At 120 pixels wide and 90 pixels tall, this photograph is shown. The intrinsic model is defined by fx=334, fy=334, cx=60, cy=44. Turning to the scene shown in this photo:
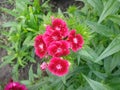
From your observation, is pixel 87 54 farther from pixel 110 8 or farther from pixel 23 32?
pixel 23 32

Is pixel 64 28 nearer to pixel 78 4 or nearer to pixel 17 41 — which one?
pixel 17 41

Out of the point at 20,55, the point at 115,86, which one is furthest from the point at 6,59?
the point at 115,86

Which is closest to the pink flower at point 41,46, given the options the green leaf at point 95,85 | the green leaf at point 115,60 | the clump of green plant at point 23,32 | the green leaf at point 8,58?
the green leaf at point 95,85

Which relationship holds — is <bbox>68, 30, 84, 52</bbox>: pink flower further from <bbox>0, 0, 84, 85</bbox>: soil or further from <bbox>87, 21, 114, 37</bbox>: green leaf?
<bbox>0, 0, 84, 85</bbox>: soil

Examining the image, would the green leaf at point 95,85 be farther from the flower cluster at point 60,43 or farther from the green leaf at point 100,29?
the green leaf at point 100,29

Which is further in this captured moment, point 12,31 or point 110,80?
point 12,31

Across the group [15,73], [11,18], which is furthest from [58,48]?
[11,18]
